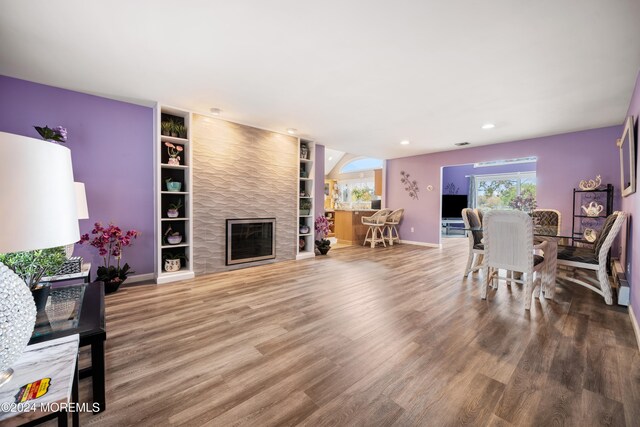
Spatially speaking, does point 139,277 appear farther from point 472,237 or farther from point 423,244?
point 423,244

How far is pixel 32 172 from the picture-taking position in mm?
720

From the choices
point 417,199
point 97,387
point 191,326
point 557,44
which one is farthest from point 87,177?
point 417,199

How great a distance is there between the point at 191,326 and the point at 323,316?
1187 mm

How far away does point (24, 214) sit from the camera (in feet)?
2.31

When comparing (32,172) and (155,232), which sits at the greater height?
(32,172)

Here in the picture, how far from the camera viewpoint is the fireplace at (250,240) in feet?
14.2

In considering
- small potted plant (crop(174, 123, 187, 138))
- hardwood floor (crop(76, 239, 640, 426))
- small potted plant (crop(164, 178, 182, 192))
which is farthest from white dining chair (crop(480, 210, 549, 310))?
small potted plant (crop(174, 123, 187, 138))

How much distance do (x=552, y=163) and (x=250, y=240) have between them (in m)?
5.76

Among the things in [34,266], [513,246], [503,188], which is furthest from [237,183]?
[503,188]

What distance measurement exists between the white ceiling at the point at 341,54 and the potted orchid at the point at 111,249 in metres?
1.71

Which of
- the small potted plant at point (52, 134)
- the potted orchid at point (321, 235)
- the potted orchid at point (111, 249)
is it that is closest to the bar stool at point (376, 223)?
the potted orchid at point (321, 235)

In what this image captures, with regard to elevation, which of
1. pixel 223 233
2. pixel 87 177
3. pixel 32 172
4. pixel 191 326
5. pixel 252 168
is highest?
pixel 252 168

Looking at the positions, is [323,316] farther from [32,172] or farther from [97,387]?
[32,172]

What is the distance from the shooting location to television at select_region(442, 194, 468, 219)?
31.5ft
